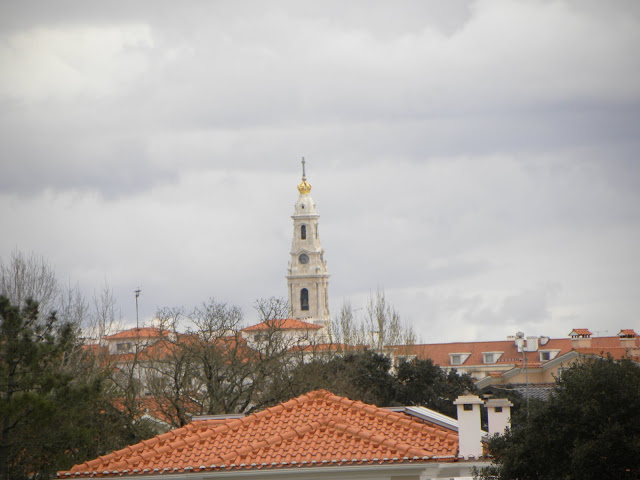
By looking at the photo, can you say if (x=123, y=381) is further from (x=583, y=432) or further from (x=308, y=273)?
(x=308, y=273)

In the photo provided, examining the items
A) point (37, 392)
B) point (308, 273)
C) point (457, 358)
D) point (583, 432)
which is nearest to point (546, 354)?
point (457, 358)

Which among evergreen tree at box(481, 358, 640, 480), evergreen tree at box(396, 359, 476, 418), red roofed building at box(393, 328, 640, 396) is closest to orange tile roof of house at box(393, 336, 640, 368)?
red roofed building at box(393, 328, 640, 396)

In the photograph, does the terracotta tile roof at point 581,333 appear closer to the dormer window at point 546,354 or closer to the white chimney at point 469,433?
the dormer window at point 546,354

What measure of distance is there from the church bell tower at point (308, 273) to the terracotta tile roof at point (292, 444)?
14055 cm

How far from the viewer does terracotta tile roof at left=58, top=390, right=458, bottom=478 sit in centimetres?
1919

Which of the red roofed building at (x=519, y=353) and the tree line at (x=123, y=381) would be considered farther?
the red roofed building at (x=519, y=353)

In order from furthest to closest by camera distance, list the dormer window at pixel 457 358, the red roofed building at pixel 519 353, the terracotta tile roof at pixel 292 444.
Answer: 1. the dormer window at pixel 457 358
2. the red roofed building at pixel 519 353
3. the terracotta tile roof at pixel 292 444

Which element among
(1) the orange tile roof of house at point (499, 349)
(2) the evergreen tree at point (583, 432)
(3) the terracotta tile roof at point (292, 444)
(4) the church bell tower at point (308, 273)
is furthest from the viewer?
(4) the church bell tower at point (308, 273)

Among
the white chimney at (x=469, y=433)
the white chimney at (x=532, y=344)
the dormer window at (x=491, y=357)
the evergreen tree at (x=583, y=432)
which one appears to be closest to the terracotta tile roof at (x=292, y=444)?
the white chimney at (x=469, y=433)

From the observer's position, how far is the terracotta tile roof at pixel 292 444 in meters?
19.2

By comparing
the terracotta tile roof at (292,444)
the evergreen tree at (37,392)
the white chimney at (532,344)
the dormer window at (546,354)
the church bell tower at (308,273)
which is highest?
the church bell tower at (308,273)

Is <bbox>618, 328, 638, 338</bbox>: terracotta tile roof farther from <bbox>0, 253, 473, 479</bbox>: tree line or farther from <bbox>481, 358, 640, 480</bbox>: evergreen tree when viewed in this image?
<bbox>481, 358, 640, 480</bbox>: evergreen tree

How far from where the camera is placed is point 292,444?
19.9 meters

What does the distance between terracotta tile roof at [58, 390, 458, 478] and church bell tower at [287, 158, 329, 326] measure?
141m
